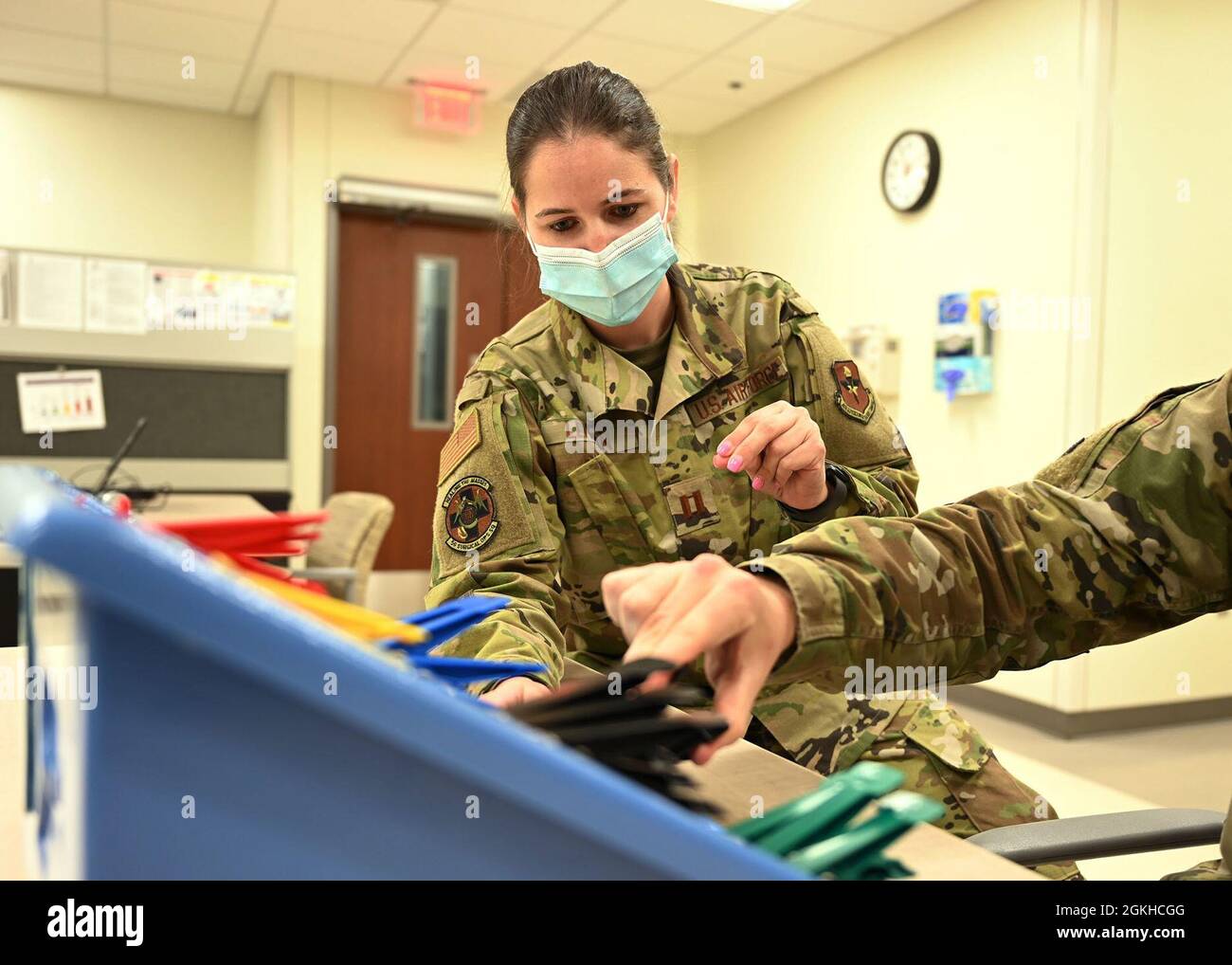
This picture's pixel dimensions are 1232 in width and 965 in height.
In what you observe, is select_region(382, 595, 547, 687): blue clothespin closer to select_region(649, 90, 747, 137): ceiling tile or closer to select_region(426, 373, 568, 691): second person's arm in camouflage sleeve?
select_region(426, 373, 568, 691): second person's arm in camouflage sleeve

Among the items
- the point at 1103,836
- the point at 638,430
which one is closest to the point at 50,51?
the point at 638,430

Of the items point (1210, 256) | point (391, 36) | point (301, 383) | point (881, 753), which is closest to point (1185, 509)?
point (881, 753)

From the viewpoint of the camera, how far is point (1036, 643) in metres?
0.75

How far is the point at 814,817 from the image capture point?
431 mm

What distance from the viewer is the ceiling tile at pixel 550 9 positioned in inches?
149

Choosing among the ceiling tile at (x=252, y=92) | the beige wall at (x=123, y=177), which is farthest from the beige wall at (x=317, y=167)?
the beige wall at (x=123, y=177)

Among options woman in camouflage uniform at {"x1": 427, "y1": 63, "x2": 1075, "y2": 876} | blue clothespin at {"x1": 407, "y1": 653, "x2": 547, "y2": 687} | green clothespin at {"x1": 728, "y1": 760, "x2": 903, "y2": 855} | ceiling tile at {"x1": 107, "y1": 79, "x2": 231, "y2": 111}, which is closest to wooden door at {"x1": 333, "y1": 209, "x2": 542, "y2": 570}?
ceiling tile at {"x1": 107, "y1": 79, "x2": 231, "y2": 111}

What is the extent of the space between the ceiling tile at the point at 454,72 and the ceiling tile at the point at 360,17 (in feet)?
0.77

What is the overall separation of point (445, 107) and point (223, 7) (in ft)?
4.02

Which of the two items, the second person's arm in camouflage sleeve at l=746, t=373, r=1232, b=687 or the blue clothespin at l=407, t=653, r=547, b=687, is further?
the second person's arm in camouflage sleeve at l=746, t=373, r=1232, b=687

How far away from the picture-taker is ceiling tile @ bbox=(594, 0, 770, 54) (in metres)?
3.80

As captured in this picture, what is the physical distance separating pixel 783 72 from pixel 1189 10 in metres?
1.64

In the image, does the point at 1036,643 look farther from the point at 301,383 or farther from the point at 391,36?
the point at 301,383

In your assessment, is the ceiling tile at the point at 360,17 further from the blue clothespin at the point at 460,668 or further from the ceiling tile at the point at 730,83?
the blue clothespin at the point at 460,668
